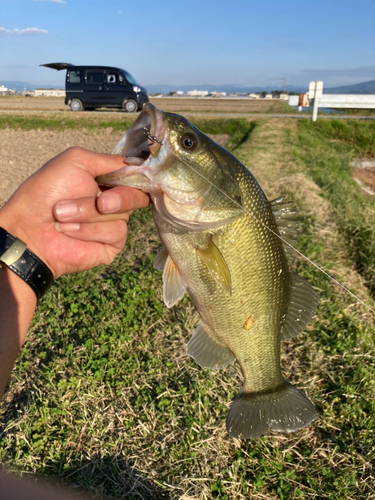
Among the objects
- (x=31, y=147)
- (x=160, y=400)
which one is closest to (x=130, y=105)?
(x=31, y=147)

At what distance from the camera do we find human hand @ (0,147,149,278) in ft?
6.78

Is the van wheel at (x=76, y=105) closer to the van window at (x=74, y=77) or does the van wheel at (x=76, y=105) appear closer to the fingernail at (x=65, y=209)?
the van window at (x=74, y=77)

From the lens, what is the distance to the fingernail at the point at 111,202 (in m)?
2.04

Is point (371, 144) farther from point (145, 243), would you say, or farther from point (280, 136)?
point (145, 243)

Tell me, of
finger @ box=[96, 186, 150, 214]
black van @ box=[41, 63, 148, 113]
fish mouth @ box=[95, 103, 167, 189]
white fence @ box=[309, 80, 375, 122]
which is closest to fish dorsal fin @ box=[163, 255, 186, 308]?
finger @ box=[96, 186, 150, 214]

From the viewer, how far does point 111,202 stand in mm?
2041

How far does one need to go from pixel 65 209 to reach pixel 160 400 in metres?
1.71

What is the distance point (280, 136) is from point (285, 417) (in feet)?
44.4

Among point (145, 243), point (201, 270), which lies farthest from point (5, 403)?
point (145, 243)

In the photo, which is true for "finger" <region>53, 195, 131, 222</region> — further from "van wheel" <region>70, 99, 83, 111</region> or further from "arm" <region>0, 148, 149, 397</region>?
"van wheel" <region>70, 99, 83, 111</region>

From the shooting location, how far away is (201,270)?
6.53 ft

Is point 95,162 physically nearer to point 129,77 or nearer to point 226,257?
point 226,257

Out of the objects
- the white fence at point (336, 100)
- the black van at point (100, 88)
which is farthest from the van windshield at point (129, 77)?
the white fence at point (336, 100)

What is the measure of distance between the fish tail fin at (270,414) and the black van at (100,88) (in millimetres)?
21886
